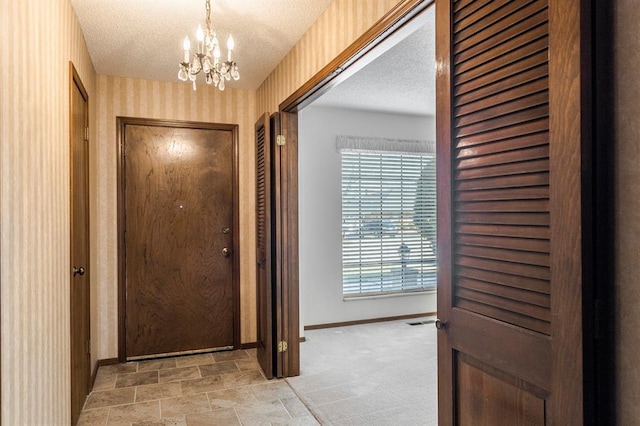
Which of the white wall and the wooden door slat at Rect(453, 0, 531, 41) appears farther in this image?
the white wall

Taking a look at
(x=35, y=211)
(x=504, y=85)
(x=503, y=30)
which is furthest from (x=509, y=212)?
(x=35, y=211)

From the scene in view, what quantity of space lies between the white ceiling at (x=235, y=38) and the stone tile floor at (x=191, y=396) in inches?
99.7

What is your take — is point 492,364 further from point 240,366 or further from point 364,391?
point 240,366

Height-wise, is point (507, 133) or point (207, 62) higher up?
point (207, 62)

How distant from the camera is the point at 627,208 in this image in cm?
97

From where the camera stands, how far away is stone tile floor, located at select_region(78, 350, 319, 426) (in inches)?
109

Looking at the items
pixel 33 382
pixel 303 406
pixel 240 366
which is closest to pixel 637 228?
pixel 33 382

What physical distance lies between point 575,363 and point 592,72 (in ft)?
2.22

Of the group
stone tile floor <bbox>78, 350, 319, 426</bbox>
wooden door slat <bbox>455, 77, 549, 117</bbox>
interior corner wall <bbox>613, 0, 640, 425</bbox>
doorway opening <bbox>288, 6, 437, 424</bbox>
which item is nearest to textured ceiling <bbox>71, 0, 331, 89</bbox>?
doorway opening <bbox>288, 6, 437, 424</bbox>

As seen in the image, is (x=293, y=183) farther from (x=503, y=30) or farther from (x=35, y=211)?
(x=503, y=30)

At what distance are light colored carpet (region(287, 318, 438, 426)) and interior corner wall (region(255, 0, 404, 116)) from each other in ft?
7.33

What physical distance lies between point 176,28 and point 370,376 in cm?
298

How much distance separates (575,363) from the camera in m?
1.00

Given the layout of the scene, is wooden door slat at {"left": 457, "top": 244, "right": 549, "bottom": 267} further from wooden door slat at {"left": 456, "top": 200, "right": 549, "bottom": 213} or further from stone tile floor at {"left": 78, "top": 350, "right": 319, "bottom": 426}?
stone tile floor at {"left": 78, "top": 350, "right": 319, "bottom": 426}
